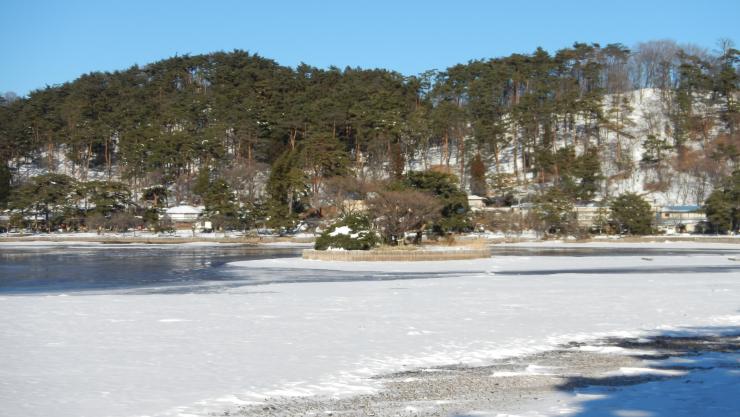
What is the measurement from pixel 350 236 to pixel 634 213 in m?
24.4

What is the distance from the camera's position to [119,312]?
42.9ft

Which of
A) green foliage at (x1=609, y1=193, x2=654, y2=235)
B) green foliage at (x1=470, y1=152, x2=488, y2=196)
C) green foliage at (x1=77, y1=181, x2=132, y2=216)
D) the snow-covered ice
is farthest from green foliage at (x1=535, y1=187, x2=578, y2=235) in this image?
green foliage at (x1=77, y1=181, x2=132, y2=216)

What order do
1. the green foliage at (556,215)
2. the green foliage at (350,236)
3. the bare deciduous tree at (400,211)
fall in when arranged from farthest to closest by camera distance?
the green foliage at (556,215) < the bare deciduous tree at (400,211) < the green foliage at (350,236)

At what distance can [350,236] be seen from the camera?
30.2 metres

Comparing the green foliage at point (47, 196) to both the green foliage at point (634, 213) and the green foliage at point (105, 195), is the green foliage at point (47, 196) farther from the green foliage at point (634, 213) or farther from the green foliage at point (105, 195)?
the green foliage at point (634, 213)

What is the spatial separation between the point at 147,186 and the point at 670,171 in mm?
43669

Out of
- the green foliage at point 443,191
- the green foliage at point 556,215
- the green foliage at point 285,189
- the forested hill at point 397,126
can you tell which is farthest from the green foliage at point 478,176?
the green foliage at point 443,191

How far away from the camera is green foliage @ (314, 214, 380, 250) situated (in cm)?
3006

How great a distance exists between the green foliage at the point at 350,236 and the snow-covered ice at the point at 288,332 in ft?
33.5

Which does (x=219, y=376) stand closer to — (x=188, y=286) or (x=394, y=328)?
(x=394, y=328)

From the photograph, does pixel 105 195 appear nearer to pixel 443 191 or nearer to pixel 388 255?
pixel 443 191

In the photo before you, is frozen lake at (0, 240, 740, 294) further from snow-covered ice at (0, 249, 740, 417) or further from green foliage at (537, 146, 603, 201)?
green foliage at (537, 146, 603, 201)

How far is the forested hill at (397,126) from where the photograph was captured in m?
59.1

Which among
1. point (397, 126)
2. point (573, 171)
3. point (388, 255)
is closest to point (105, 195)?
point (397, 126)
